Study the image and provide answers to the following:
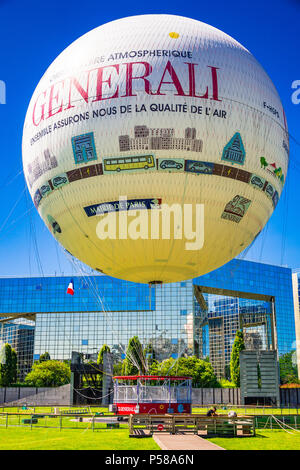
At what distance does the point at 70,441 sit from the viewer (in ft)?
65.0

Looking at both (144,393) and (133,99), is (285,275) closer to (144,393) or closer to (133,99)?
(144,393)

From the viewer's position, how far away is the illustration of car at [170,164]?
1735 centimetres

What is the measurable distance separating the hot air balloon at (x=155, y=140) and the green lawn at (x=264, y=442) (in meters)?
7.54

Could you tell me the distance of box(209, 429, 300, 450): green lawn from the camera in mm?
18094

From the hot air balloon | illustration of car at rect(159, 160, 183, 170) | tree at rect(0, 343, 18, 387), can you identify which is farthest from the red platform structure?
tree at rect(0, 343, 18, 387)

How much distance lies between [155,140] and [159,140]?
5.6 inches

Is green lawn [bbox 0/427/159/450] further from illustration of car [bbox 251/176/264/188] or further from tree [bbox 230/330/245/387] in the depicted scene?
tree [bbox 230/330/245/387]

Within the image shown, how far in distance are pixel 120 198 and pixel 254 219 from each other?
599 centimetres

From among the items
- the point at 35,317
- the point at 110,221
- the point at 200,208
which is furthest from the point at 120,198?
the point at 35,317

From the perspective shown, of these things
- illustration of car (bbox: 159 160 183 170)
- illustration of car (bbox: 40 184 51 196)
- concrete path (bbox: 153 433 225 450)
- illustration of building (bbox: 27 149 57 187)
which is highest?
illustration of building (bbox: 27 149 57 187)

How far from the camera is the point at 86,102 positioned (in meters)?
17.6

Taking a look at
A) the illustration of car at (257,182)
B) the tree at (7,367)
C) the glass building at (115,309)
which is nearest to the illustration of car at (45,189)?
the illustration of car at (257,182)

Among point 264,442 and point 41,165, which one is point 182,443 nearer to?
point 264,442

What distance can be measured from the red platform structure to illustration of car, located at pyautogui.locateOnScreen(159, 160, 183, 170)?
1880cm
